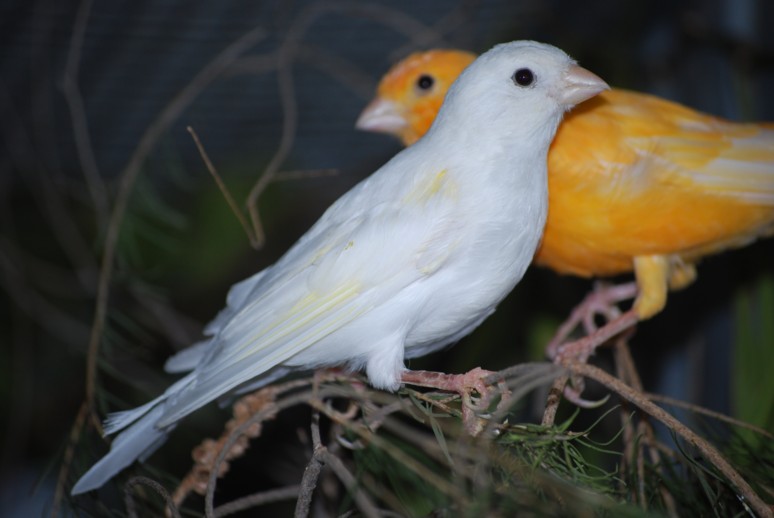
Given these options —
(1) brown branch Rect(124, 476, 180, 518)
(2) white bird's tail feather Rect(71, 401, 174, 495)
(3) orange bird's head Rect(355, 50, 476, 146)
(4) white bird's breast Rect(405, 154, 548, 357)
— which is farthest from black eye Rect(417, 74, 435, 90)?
(1) brown branch Rect(124, 476, 180, 518)

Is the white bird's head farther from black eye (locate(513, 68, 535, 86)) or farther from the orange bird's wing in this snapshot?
the orange bird's wing

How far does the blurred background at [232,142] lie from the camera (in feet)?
8.18

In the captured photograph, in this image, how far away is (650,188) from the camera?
1779 millimetres

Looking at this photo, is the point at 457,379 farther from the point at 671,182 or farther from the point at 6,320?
the point at 6,320

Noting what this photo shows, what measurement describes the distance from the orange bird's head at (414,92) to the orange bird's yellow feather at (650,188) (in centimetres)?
41

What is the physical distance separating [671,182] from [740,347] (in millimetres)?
553

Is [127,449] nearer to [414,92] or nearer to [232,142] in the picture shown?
[414,92]

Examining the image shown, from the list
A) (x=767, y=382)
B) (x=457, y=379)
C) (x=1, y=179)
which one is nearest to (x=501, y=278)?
(x=457, y=379)

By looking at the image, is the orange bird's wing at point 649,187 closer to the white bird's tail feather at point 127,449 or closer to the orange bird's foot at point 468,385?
the orange bird's foot at point 468,385

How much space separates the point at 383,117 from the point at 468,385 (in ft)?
3.19

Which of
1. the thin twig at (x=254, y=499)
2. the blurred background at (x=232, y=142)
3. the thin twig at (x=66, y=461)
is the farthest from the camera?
the blurred background at (x=232, y=142)

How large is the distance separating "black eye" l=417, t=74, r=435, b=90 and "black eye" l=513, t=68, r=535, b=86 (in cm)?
62

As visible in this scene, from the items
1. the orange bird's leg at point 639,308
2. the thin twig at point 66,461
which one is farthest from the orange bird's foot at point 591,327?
the thin twig at point 66,461

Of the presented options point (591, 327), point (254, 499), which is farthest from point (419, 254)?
point (591, 327)
